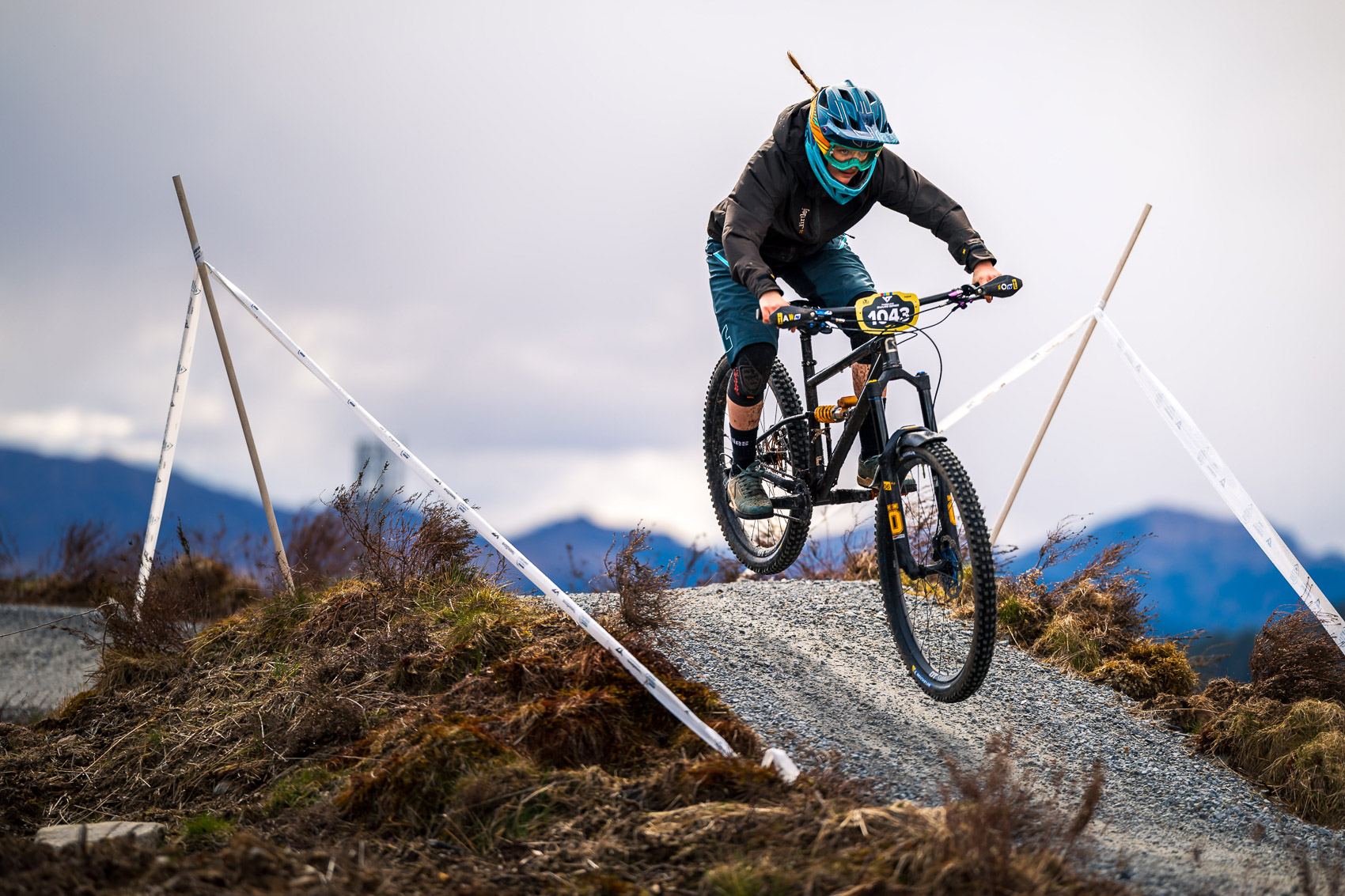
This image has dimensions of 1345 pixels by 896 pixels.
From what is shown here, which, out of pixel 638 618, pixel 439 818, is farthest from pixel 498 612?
pixel 439 818

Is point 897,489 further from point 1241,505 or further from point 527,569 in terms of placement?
point 1241,505

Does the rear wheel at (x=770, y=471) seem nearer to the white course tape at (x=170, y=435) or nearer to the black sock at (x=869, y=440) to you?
the black sock at (x=869, y=440)

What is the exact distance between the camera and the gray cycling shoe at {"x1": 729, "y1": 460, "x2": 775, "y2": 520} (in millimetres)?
5926

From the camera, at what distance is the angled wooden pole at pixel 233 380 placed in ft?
23.2

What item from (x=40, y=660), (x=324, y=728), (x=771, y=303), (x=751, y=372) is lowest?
(x=40, y=660)

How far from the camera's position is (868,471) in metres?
5.21

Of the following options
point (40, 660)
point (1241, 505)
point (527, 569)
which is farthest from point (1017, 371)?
point (40, 660)

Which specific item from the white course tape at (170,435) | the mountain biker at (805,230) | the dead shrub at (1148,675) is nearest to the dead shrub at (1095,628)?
the dead shrub at (1148,675)

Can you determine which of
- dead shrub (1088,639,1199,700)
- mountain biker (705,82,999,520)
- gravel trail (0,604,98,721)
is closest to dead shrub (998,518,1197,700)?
dead shrub (1088,639,1199,700)

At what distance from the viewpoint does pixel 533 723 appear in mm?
4344

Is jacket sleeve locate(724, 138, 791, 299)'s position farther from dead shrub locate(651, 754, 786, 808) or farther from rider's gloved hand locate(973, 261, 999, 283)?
dead shrub locate(651, 754, 786, 808)

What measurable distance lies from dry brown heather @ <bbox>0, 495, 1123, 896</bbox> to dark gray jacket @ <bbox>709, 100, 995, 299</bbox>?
2.17 meters

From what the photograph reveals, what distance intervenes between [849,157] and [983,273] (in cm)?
96

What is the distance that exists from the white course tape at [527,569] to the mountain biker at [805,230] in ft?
5.33
